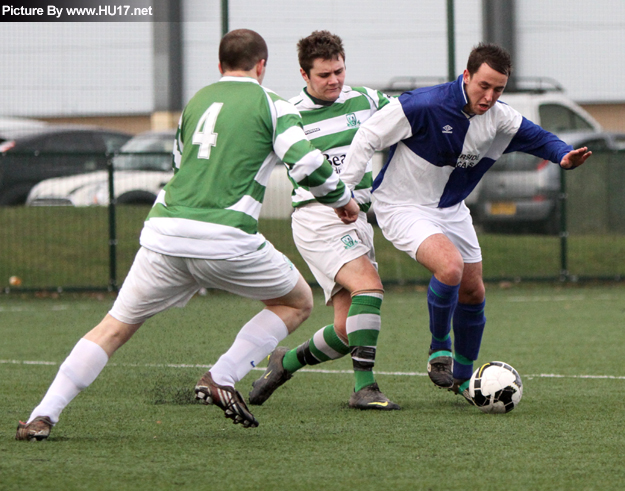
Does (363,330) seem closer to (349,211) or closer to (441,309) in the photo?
(441,309)

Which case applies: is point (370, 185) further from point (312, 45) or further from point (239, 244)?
point (239, 244)

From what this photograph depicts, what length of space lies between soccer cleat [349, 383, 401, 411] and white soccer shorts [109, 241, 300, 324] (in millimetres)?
1125

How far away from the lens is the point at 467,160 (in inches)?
222

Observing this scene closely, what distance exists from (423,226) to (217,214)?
1.55 meters

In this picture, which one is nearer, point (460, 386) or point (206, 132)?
point (206, 132)

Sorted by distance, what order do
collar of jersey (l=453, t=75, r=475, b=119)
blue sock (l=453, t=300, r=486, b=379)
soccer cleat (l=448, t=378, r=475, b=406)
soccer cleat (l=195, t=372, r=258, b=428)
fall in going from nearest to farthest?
1. soccer cleat (l=195, t=372, r=258, b=428)
2. collar of jersey (l=453, t=75, r=475, b=119)
3. soccer cleat (l=448, t=378, r=475, b=406)
4. blue sock (l=453, t=300, r=486, b=379)

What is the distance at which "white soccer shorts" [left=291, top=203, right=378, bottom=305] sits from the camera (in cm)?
564

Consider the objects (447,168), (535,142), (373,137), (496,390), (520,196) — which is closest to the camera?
(496,390)

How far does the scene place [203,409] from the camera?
5453mm

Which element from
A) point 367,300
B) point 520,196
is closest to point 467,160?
point 367,300

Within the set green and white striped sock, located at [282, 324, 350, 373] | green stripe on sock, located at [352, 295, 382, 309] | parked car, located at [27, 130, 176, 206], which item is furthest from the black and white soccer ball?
parked car, located at [27, 130, 176, 206]

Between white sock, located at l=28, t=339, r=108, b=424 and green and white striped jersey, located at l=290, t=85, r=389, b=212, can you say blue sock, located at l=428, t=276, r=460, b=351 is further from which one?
white sock, located at l=28, t=339, r=108, b=424

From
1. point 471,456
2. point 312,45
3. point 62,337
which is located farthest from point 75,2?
point 471,456

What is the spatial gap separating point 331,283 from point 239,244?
4.90ft
